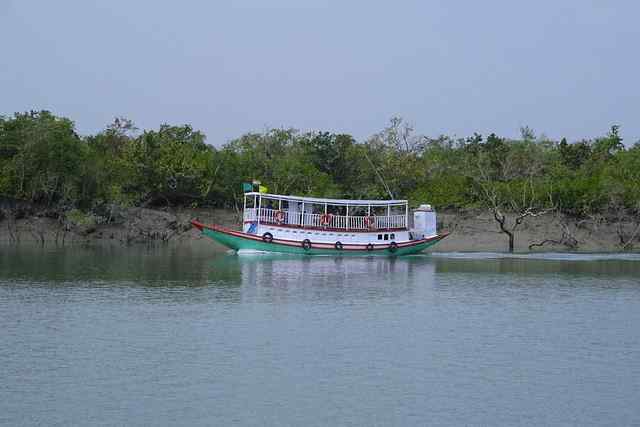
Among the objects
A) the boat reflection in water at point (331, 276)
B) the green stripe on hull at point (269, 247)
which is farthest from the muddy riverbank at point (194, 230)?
the boat reflection in water at point (331, 276)

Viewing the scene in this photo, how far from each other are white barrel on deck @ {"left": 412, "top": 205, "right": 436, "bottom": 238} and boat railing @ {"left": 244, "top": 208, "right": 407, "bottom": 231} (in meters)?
0.77

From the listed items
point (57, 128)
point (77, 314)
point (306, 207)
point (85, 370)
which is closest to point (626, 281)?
point (306, 207)

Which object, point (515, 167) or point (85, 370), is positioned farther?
point (515, 167)

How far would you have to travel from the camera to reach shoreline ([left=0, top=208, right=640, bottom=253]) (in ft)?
174

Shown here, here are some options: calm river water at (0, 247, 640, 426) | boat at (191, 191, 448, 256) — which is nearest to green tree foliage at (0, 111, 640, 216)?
boat at (191, 191, 448, 256)

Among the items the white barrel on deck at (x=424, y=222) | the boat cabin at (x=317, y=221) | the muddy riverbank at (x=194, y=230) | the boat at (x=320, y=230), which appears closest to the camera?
the boat at (x=320, y=230)

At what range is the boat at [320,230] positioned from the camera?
146 feet

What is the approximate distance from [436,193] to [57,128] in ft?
78.1

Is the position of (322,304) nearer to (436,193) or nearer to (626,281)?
(626,281)

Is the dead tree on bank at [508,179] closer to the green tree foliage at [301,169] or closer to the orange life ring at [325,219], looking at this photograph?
the green tree foliage at [301,169]

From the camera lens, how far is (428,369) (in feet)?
59.2

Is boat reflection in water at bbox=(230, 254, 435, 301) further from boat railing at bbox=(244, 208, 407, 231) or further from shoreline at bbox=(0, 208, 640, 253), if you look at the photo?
shoreline at bbox=(0, 208, 640, 253)

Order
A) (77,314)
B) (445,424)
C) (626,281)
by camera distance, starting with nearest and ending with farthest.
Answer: (445,424) < (77,314) < (626,281)

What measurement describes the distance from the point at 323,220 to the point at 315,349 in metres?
26.1
